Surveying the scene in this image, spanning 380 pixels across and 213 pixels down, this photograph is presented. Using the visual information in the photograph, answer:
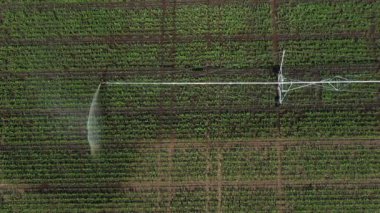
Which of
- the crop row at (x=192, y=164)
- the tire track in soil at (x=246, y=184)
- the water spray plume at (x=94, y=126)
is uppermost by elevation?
the water spray plume at (x=94, y=126)

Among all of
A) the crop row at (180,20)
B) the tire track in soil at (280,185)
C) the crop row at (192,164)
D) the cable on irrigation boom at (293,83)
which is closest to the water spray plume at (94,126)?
the crop row at (192,164)

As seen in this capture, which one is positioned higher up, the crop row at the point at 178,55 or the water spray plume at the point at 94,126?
the crop row at the point at 178,55

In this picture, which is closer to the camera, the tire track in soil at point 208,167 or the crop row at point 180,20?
the tire track in soil at point 208,167

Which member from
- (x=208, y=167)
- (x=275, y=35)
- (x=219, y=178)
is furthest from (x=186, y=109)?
(x=275, y=35)

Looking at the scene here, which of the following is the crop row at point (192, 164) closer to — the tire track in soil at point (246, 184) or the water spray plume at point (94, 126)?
the tire track in soil at point (246, 184)

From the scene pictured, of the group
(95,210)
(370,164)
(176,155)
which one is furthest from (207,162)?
(370,164)

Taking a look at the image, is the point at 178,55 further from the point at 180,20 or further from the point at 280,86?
the point at 280,86
